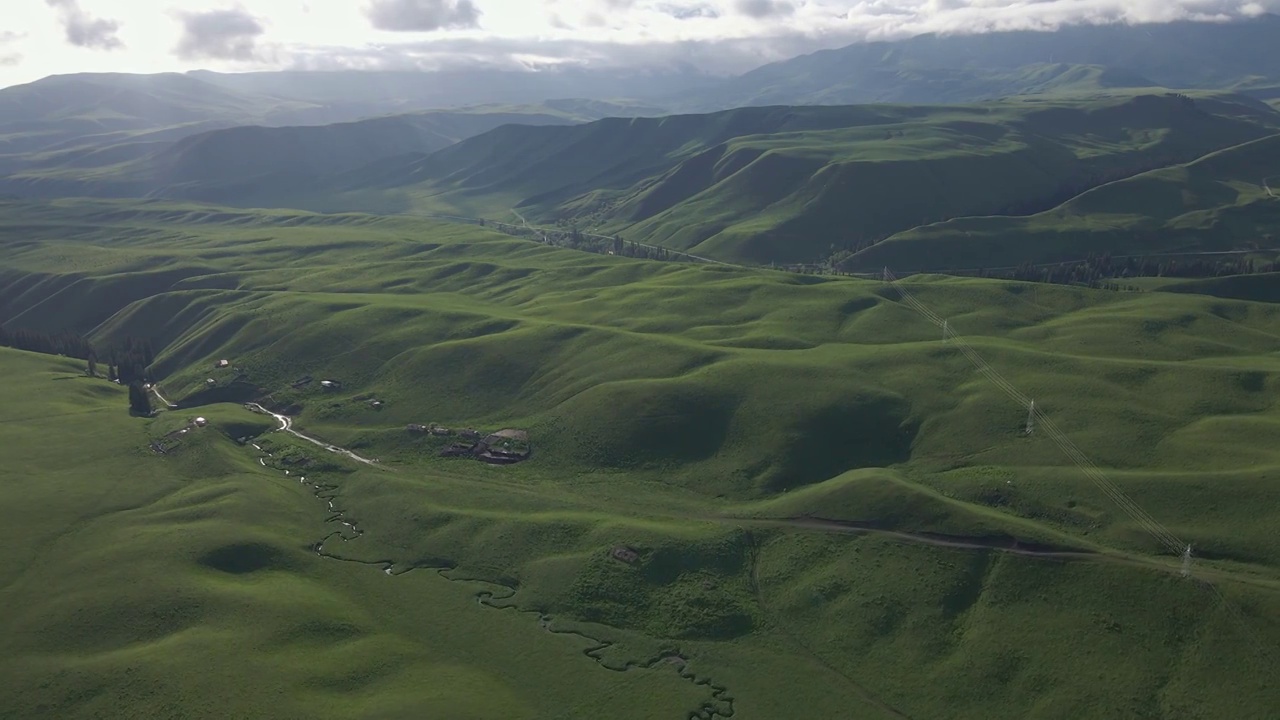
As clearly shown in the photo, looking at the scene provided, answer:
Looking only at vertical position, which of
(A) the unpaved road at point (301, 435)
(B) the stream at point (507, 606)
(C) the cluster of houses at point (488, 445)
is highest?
(C) the cluster of houses at point (488, 445)

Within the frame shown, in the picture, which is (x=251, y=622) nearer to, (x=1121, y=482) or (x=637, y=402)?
(x=637, y=402)

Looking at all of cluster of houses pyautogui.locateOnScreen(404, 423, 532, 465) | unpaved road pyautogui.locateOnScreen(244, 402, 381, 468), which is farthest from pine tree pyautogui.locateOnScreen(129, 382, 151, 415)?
cluster of houses pyautogui.locateOnScreen(404, 423, 532, 465)

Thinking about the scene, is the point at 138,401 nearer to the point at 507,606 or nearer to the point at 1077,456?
the point at 507,606

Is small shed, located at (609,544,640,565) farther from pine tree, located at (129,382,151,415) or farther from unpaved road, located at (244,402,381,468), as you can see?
pine tree, located at (129,382,151,415)

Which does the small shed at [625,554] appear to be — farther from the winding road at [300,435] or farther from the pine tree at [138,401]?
the pine tree at [138,401]

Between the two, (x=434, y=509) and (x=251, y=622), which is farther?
(x=434, y=509)

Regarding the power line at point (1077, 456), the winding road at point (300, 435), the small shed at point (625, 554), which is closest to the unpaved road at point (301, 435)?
the winding road at point (300, 435)

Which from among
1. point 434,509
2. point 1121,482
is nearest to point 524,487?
point 434,509
